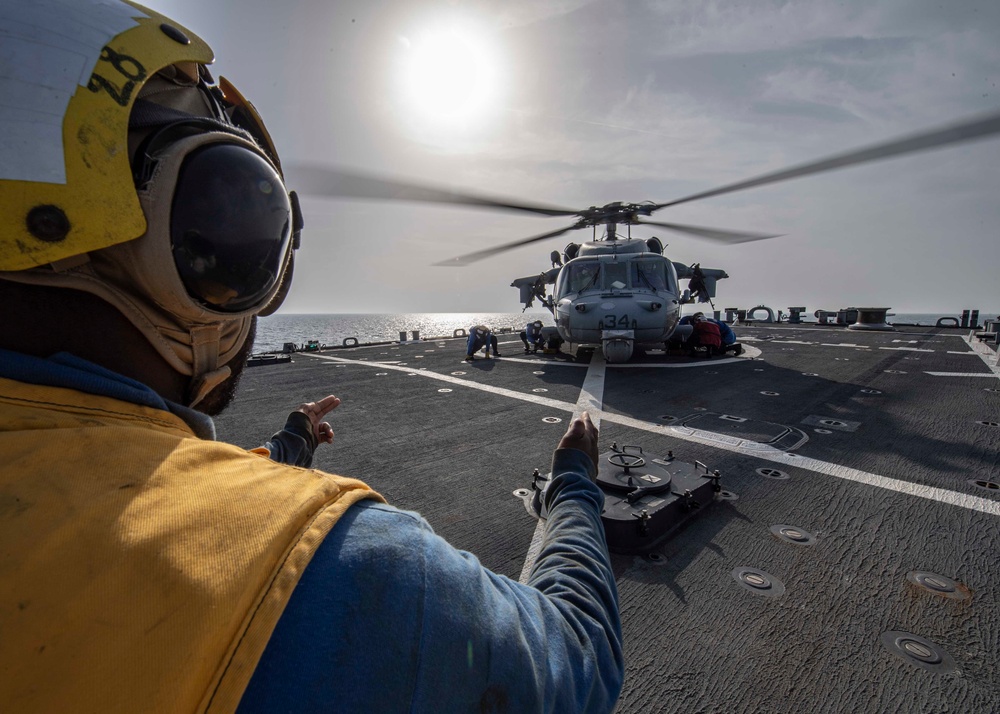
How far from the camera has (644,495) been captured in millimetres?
3105

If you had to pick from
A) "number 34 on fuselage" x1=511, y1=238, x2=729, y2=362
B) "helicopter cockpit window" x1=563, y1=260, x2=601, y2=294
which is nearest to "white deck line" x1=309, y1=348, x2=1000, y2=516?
"number 34 on fuselage" x1=511, y1=238, x2=729, y2=362

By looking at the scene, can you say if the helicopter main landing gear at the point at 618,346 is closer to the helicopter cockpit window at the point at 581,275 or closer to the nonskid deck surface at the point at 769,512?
the nonskid deck surface at the point at 769,512

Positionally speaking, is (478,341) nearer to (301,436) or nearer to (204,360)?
(301,436)

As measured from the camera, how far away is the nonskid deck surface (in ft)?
6.35

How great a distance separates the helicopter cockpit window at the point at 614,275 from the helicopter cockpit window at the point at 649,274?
0.23 metres

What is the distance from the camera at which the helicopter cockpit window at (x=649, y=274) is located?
10.9 meters

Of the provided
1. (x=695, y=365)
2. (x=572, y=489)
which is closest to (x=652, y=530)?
(x=572, y=489)

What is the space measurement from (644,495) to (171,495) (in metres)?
2.96

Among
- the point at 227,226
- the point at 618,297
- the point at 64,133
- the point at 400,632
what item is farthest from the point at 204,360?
the point at 618,297

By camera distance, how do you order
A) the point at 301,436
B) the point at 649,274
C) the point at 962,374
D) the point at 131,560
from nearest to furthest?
1. the point at 131,560
2. the point at 301,436
3. the point at 962,374
4. the point at 649,274

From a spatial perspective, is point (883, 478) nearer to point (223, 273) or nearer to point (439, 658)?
point (439, 658)

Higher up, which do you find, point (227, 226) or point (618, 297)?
point (618, 297)

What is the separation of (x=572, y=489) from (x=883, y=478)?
3.77 metres

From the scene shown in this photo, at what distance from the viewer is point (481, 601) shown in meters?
0.84
